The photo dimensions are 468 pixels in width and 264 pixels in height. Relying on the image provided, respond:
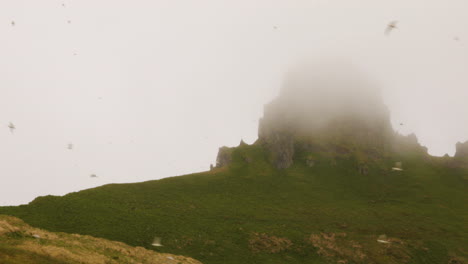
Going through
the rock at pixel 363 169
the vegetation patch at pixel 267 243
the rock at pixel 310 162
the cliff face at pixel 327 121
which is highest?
the cliff face at pixel 327 121

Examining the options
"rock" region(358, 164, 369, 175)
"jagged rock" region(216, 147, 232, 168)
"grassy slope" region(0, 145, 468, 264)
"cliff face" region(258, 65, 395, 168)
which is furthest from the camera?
"cliff face" region(258, 65, 395, 168)

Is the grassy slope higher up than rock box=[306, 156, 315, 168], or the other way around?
rock box=[306, 156, 315, 168]

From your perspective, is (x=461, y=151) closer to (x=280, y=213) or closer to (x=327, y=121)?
(x=327, y=121)

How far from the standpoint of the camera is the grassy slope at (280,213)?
178ft

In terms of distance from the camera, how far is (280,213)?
7762cm

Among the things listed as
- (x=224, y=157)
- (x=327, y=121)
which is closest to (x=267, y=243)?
(x=224, y=157)

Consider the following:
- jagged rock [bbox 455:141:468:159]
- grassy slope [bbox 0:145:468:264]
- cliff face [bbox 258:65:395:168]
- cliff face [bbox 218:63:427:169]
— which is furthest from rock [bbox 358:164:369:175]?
jagged rock [bbox 455:141:468:159]

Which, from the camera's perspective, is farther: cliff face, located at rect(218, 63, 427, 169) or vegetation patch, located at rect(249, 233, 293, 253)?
cliff face, located at rect(218, 63, 427, 169)

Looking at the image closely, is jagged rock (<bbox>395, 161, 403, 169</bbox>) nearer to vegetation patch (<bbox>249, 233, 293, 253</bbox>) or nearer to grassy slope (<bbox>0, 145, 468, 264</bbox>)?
grassy slope (<bbox>0, 145, 468, 264</bbox>)

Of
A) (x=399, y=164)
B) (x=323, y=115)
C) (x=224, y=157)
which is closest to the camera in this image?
(x=224, y=157)

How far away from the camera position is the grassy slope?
5434 cm

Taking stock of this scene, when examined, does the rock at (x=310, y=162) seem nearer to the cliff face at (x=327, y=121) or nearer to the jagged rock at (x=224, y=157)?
the cliff face at (x=327, y=121)

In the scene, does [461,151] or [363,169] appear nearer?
[363,169]

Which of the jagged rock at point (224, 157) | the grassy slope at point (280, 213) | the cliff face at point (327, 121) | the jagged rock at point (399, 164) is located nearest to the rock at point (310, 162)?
→ the cliff face at point (327, 121)
